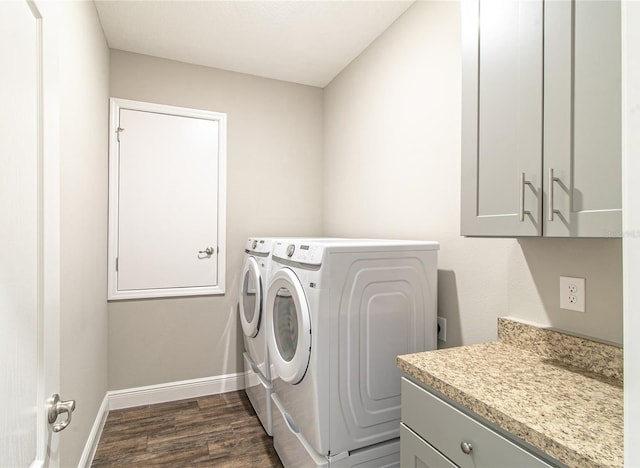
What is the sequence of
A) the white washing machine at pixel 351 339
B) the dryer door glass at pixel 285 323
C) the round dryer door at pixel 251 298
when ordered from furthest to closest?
the round dryer door at pixel 251 298 < the dryer door glass at pixel 285 323 < the white washing machine at pixel 351 339

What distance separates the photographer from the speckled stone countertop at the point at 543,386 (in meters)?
0.75

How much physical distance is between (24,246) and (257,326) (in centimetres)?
174

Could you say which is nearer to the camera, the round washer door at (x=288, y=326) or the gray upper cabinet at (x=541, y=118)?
the gray upper cabinet at (x=541, y=118)

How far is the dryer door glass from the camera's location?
1.69 m

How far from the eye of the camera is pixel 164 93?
2742 millimetres

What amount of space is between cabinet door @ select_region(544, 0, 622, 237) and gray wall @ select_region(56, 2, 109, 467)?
1.75 m

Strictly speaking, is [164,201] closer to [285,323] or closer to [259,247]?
[259,247]

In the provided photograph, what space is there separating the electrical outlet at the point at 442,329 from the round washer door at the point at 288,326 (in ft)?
2.55

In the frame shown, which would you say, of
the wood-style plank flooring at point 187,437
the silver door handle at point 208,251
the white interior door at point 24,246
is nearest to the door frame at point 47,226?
the white interior door at point 24,246

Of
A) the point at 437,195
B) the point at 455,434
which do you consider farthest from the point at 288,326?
the point at 437,195

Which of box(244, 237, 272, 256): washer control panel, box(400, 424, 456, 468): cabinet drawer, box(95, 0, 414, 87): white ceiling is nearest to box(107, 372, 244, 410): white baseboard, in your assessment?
box(244, 237, 272, 256): washer control panel

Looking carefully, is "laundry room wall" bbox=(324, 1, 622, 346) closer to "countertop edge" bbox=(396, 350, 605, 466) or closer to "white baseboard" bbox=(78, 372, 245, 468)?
"countertop edge" bbox=(396, 350, 605, 466)

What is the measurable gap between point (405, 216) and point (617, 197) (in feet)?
4.32

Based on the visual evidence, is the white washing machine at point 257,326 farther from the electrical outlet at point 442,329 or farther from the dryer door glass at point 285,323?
the electrical outlet at point 442,329
